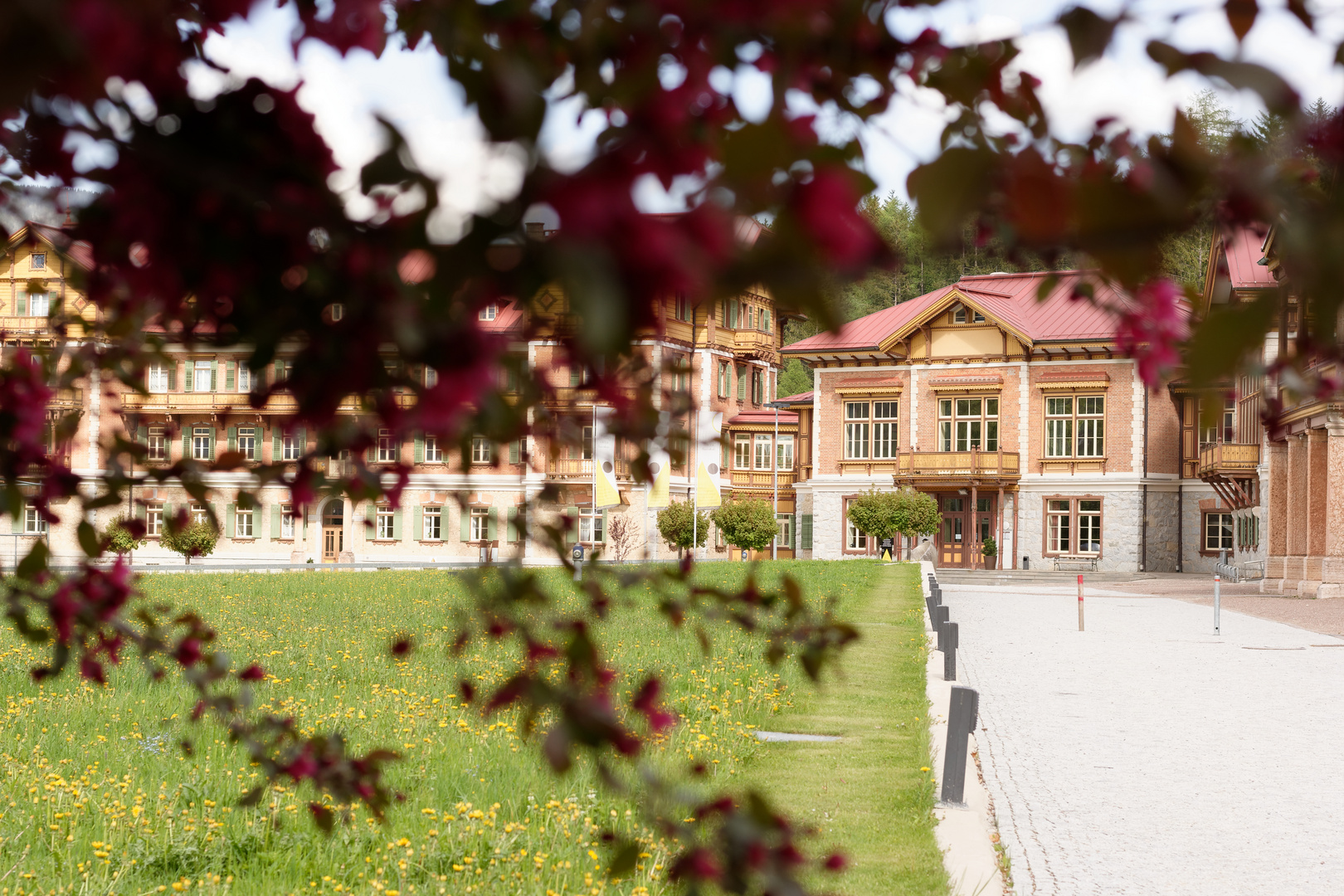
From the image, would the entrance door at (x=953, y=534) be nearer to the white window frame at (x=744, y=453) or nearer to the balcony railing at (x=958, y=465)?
the balcony railing at (x=958, y=465)

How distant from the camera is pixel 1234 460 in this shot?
41625mm

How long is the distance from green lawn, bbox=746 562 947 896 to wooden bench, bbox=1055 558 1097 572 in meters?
33.8

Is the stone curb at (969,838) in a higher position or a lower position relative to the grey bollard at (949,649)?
lower

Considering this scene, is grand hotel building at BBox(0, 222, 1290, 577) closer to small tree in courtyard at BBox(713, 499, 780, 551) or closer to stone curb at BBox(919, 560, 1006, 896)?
small tree in courtyard at BBox(713, 499, 780, 551)

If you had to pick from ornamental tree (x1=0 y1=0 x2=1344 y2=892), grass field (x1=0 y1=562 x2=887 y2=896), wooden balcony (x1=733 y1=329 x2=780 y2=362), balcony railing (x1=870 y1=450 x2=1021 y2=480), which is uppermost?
wooden balcony (x1=733 y1=329 x2=780 y2=362)

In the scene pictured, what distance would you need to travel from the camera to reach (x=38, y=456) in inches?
84.2

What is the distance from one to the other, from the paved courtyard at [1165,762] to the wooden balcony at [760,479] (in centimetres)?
3383

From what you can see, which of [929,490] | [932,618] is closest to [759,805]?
[932,618]

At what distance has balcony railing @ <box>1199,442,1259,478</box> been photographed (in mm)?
41344

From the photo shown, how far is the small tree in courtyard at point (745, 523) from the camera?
146 feet

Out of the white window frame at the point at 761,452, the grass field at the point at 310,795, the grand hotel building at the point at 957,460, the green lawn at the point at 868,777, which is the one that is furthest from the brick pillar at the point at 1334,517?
the white window frame at the point at 761,452

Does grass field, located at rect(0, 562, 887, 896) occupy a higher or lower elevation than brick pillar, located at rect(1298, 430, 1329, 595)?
lower

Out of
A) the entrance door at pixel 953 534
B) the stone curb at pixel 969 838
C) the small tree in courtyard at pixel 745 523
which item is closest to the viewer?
A: the stone curb at pixel 969 838

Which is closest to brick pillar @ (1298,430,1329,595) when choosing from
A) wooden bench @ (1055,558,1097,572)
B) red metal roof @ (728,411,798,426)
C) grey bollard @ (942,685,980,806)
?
wooden bench @ (1055,558,1097,572)
